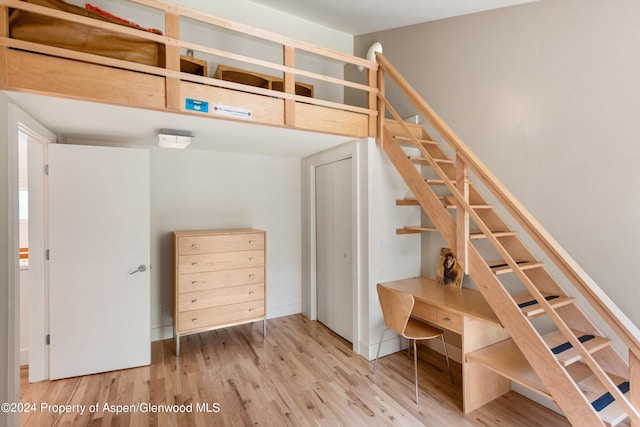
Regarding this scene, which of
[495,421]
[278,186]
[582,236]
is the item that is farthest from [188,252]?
[582,236]

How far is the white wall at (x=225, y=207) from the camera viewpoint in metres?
3.58

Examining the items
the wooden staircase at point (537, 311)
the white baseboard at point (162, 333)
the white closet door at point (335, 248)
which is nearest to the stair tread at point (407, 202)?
the wooden staircase at point (537, 311)

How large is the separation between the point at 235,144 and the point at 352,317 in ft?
7.73

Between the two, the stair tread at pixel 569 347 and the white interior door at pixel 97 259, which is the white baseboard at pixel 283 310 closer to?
the white interior door at pixel 97 259

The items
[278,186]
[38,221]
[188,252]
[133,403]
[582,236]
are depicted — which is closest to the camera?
[582,236]

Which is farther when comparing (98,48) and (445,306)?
(445,306)

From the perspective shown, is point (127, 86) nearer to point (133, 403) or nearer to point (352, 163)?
point (352, 163)

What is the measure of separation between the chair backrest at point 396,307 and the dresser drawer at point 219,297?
62.0 inches

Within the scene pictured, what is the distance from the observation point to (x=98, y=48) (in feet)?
→ 6.64

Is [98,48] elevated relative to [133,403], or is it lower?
elevated

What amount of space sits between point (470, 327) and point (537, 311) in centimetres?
54

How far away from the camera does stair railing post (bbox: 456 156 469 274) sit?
2.20 metres

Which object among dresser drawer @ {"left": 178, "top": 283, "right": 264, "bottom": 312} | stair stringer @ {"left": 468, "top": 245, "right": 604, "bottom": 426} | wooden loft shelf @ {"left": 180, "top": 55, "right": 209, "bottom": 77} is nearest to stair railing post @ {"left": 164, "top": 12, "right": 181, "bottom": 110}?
wooden loft shelf @ {"left": 180, "top": 55, "right": 209, "bottom": 77}

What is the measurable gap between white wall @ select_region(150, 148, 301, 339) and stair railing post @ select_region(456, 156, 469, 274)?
2.55m
